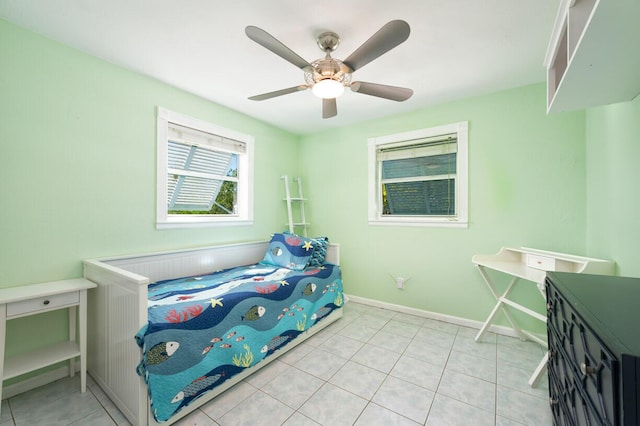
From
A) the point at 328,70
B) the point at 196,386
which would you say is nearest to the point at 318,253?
the point at 196,386

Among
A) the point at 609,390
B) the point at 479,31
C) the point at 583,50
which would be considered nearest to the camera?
the point at 609,390

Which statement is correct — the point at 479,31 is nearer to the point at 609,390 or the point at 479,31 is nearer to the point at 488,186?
the point at 488,186

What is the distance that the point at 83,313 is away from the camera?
1.75 meters

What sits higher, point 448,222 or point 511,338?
point 448,222

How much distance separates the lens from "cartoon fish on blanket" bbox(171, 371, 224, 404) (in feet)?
4.77

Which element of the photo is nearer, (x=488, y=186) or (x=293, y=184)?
(x=488, y=186)

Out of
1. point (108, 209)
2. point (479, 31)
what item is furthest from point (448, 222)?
point (108, 209)

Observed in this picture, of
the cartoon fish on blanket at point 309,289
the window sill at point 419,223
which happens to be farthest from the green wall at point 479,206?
the cartoon fish on blanket at point 309,289

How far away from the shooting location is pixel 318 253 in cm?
290

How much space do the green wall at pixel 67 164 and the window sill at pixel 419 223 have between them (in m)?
2.38

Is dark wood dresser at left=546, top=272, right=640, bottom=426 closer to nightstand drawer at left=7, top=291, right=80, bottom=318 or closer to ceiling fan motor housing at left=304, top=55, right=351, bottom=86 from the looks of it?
ceiling fan motor housing at left=304, top=55, right=351, bottom=86

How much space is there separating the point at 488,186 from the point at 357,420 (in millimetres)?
2430

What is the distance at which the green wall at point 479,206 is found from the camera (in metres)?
2.31

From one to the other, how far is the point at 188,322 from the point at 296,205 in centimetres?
260
